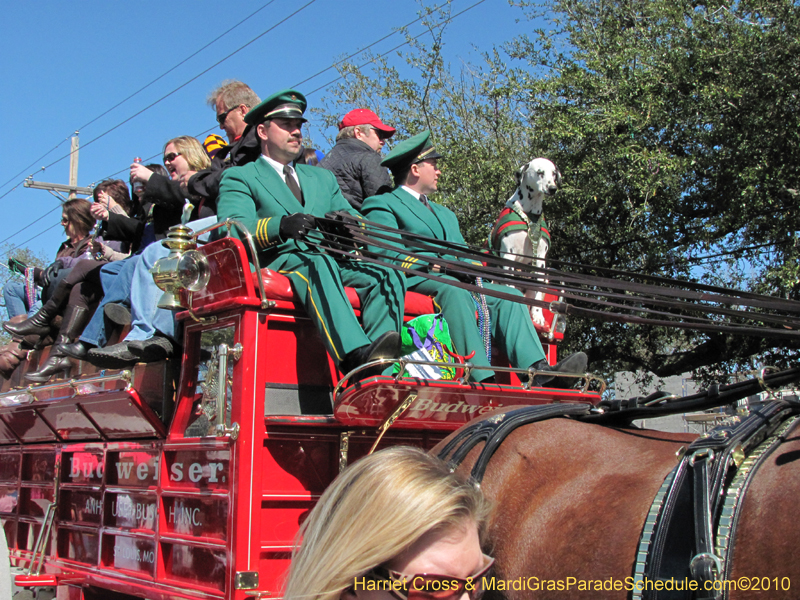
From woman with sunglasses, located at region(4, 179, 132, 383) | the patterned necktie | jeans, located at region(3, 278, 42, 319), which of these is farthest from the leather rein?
jeans, located at region(3, 278, 42, 319)

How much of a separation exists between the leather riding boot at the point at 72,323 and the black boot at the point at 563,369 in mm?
3543

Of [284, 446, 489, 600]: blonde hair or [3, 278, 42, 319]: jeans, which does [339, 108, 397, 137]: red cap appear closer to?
[3, 278, 42, 319]: jeans

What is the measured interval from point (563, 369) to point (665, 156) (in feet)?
20.4

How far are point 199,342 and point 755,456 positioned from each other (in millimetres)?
2765

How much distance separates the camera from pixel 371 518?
142 centimetres

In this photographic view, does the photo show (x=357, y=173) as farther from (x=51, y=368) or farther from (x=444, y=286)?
(x=51, y=368)

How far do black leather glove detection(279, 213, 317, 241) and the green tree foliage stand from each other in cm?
649

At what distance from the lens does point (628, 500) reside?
220 cm

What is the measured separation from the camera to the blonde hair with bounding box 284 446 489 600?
139 centimetres

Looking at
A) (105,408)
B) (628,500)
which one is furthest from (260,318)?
(628,500)

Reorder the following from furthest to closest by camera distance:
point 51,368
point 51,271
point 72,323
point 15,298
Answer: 1. point 15,298
2. point 51,271
3. point 72,323
4. point 51,368

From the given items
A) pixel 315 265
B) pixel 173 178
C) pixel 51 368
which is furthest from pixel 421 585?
pixel 173 178

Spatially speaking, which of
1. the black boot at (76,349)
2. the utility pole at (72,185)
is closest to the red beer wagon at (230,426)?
the black boot at (76,349)

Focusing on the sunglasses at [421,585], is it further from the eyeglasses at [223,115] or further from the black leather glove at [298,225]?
the eyeglasses at [223,115]
